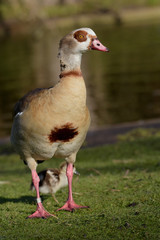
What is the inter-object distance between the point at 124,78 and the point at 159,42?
17.5m

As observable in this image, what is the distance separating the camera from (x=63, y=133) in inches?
241

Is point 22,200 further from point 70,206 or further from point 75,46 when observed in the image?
point 75,46

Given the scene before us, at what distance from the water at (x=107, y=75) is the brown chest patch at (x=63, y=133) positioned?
42.3 ft

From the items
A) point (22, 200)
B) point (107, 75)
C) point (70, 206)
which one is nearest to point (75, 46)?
point (70, 206)

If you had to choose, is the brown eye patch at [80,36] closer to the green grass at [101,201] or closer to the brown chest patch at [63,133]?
the brown chest patch at [63,133]

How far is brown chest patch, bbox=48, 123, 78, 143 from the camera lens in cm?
606

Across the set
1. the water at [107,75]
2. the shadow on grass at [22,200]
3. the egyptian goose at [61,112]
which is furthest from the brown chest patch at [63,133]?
the water at [107,75]

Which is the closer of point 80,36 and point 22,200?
point 80,36

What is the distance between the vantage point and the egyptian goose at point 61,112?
598cm

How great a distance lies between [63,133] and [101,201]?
146 centimetres

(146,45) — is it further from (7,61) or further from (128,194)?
(128,194)

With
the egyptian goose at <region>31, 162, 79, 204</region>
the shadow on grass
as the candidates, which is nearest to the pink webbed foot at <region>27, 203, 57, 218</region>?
the shadow on grass

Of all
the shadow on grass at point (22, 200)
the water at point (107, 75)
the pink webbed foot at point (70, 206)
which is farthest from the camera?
the water at point (107, 75)

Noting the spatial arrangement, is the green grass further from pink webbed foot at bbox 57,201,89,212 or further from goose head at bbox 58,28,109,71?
goose head at bbox 58,28,109,71
